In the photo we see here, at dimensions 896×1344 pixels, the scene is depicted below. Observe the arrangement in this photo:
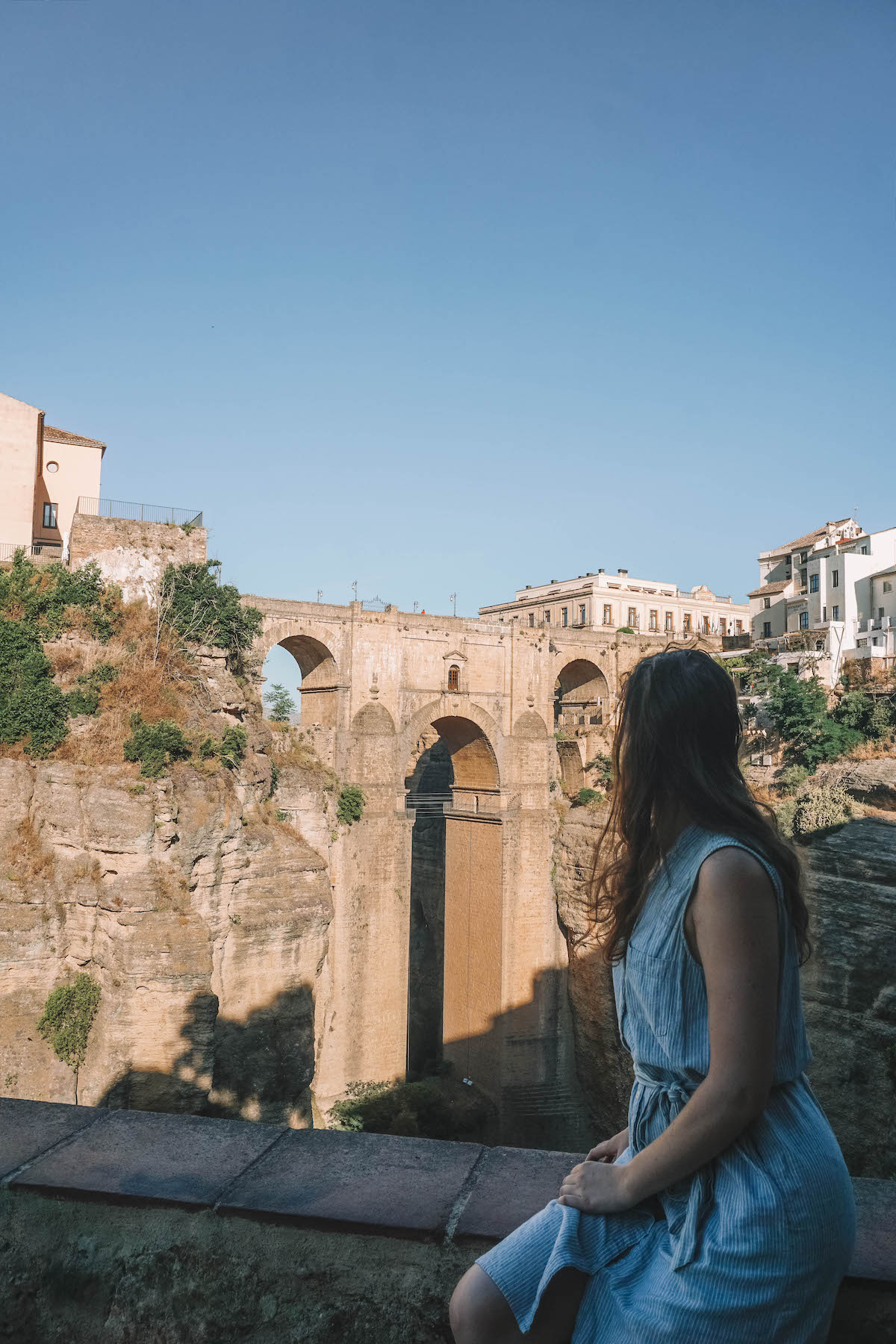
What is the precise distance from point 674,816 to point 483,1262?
2.81 feet

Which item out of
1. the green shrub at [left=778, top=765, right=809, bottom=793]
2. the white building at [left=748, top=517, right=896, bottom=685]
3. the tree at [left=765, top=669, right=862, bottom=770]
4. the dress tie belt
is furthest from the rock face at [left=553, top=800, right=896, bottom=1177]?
the white building at [left=748, top=517, right=896, bottom=685]

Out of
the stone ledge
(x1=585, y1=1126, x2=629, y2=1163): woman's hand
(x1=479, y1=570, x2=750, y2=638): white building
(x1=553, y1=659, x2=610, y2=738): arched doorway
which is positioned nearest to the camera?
(x1=585, y1=1126, x2=629, y2=1163): woman's hand

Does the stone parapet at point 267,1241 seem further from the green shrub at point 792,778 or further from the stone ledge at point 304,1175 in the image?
the green shrub at point 792,778

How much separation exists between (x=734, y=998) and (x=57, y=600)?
1532cm

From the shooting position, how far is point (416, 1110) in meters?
21.4

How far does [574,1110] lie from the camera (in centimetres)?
2383

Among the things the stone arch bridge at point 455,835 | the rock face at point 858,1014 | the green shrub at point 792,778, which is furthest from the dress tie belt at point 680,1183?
the green shrub at point 792,778

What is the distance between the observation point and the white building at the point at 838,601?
107ft

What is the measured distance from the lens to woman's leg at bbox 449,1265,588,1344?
1604 mm

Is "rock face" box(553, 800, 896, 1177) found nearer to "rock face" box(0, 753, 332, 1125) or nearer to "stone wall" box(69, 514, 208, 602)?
"rock face" box(0, 753, 332, 1125)

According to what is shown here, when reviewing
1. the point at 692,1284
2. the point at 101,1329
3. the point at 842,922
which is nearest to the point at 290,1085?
the point at 842,922

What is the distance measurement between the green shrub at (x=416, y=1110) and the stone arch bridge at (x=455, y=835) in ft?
1.23

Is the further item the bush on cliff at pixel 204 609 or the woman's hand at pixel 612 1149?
the bush on cliff at pixel 204 609

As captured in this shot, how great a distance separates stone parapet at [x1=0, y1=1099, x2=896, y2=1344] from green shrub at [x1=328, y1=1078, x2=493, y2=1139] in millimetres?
18722
